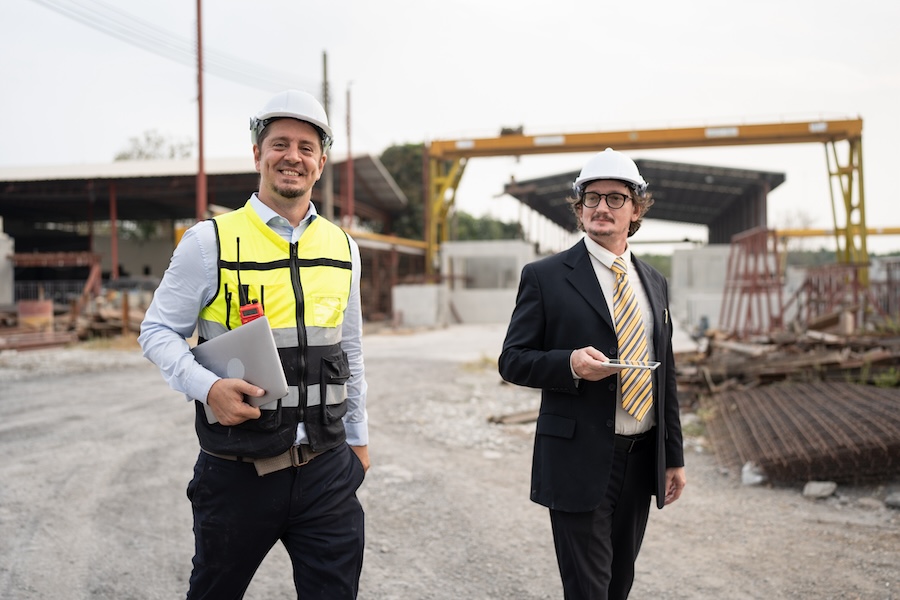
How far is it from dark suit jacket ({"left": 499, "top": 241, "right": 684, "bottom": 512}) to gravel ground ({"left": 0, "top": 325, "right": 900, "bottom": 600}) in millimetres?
1341

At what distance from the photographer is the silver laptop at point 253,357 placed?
5.91ft

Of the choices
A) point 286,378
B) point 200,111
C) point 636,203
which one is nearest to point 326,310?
point 286,378

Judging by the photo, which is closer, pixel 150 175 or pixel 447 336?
pixel 447 336

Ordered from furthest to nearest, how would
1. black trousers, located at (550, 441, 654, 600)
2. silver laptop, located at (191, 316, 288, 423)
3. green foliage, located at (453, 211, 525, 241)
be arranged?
green foliage, located at (453, 211, 525, 241), black trousers, located at (550, 441, 654, 600), silver laptop, located at (191, 316, 288, 423)

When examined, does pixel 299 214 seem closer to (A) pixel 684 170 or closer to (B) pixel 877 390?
(B) pixel 877 390

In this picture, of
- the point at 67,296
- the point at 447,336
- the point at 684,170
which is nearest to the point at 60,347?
the point at 67,296

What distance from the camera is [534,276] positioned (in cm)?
238

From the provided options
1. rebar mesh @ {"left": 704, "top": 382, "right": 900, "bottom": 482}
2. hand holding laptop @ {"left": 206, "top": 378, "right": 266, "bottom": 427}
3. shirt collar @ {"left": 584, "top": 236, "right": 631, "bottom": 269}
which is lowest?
rebar mesh @ {"left": 704, "top": 382, "right": 900, "bottom": 482}

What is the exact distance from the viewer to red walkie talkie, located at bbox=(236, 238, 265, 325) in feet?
6.29

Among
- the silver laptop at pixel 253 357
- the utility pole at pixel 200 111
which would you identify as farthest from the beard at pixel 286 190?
the utility pole at pixel 200 111

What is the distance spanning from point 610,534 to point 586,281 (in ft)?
2.90

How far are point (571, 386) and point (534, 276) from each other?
0.42m

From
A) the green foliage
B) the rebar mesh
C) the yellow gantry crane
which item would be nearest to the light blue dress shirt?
the rebar mesh

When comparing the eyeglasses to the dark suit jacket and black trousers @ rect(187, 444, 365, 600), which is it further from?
black trousers @ rect(187, 444, 365, 600)
